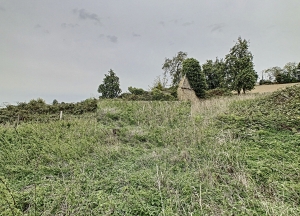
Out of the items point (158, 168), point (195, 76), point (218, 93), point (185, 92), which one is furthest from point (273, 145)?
point (218, 93)

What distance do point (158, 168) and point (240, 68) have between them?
14219mm

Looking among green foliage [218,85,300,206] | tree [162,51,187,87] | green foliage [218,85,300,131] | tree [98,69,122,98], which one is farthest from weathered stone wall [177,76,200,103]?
tree [162,51,187,87]

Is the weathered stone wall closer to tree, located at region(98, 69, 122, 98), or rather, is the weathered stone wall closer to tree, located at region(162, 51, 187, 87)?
tree, located at region(98, 69, 122, 98)

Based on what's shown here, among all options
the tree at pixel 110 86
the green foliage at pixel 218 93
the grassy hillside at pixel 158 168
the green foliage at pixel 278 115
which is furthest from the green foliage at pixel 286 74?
the grassy hillside at pixel 158 168

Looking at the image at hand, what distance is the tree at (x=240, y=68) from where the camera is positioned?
13.4 metres

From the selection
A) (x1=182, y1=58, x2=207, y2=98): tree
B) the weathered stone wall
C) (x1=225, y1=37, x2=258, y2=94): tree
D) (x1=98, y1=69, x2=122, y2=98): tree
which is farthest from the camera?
(x1=98, y1=69, x2=122, y2=98): tree

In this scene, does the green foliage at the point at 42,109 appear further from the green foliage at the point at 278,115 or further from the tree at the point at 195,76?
the tree at the point at 195,76

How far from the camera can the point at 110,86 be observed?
1864 centimetres

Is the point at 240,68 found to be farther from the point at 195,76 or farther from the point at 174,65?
the point at 174,65

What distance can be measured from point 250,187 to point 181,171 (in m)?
1.03

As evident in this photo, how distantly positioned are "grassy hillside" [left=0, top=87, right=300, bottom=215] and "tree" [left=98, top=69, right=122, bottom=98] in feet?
44.3

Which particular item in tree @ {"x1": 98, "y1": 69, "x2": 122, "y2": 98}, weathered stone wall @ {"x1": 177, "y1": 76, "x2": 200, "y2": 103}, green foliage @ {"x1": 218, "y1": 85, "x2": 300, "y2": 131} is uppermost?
tree @ {"x1": 98, "y1": 69, "x2": 122, "y2": 98}

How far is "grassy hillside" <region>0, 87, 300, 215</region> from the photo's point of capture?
1.93 metres

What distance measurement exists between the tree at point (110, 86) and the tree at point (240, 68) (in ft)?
39.2
